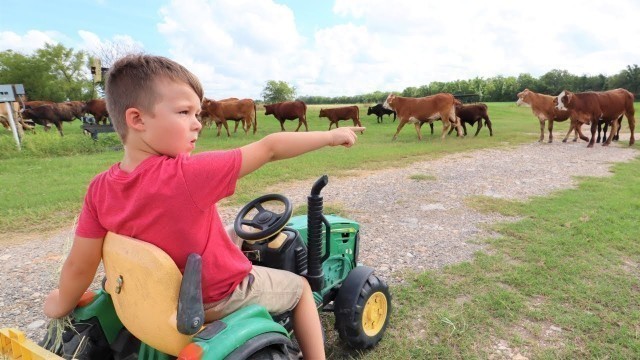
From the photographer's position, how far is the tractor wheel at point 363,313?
2.74 m

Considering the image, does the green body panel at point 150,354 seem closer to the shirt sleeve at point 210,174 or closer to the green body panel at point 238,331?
the green body panel at point 238,331

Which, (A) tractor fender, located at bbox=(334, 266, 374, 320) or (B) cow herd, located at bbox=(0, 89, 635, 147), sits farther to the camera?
(B) cow herd, located at bbox=(0, 89, 635, 147)

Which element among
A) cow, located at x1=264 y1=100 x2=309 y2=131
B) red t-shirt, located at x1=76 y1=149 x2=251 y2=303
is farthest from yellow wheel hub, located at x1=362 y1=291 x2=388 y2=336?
cow, located at x1=264 y1=100 x2=309 y2=131

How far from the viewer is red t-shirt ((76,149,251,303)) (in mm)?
1525

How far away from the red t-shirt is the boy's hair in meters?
0.21

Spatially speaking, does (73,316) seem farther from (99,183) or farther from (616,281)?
(616,281)

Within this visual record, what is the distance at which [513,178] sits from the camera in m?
8.57

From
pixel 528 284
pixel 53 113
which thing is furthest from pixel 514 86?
pixel 528 284

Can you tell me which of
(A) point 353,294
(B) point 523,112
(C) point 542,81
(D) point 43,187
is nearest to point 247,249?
(A) point 353,294

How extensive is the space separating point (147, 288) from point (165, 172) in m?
0.45

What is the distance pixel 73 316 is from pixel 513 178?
8.40 m

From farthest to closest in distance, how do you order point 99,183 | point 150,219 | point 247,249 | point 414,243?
point 414,243 → point 247,249 → point 99,183 → point 150,219

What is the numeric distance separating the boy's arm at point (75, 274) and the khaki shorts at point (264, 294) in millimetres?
519

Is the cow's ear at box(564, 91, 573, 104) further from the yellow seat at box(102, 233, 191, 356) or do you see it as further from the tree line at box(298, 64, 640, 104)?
the tree line at box(298, 64, 640, 104)
